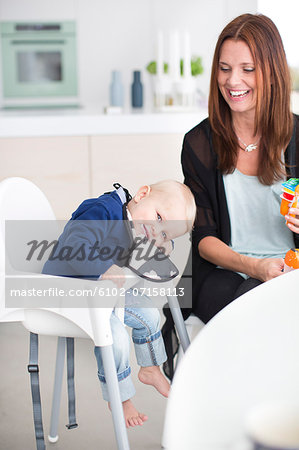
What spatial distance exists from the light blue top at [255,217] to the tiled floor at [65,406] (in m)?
0.74

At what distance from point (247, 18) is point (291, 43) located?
9.60 ft

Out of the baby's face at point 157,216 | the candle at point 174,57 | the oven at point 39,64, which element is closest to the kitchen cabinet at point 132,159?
the candle at point 174,57

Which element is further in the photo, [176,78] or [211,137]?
[176,78]

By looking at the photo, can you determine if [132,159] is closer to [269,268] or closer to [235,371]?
[269,268]

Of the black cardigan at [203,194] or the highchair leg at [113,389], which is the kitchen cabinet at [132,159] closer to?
the black cardigan at [203,194]

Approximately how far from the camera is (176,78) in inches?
137

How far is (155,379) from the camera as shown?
1.53 meters

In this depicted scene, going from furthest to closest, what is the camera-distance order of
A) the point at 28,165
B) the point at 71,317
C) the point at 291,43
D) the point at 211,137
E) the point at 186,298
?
1. the point at 291,43
2. the point at 28,165
3. the point at 211,137
4. the point at 186,298
5. the point at 71,317

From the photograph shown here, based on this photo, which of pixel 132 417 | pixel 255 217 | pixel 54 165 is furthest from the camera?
pixel 54 165

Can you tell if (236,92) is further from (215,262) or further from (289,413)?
(289,413)

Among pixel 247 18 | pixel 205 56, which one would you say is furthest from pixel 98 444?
pixel 205 56

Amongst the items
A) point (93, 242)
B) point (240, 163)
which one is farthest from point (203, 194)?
point (93, 242)

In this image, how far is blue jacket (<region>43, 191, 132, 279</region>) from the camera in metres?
1.32

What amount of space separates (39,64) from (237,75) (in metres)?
3.15
